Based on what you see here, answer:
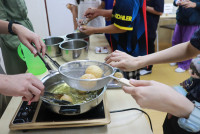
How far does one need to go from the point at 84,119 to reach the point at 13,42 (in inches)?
45.3

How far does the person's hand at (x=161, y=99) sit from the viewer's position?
54 cm

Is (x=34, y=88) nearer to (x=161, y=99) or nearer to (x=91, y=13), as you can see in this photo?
(x=161, y=99)

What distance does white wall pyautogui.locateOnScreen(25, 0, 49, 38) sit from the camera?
3.39 metres

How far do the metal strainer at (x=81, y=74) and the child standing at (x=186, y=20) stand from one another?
7.44ft

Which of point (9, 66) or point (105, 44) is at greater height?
point (105, 44)

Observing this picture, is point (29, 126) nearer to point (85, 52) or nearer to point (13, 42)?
point (85, 52)

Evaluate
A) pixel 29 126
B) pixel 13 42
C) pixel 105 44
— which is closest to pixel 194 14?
pixel 105 44

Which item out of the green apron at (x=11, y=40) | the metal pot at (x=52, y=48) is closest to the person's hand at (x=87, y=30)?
the metal pot at (x=52, y=48)

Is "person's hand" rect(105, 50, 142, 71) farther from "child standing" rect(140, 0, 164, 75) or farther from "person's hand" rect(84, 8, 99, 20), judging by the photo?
"child standing" rect(140, 0, 164, 75)

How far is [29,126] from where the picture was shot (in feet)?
2.24

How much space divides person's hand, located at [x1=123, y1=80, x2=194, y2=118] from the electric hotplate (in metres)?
0.23

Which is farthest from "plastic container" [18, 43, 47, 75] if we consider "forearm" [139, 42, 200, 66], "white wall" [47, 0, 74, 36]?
"white wall" [47, 0, 74, 36]

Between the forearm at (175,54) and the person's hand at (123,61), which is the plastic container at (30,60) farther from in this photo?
the forearm at (175,54)

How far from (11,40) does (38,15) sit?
7.66ft
